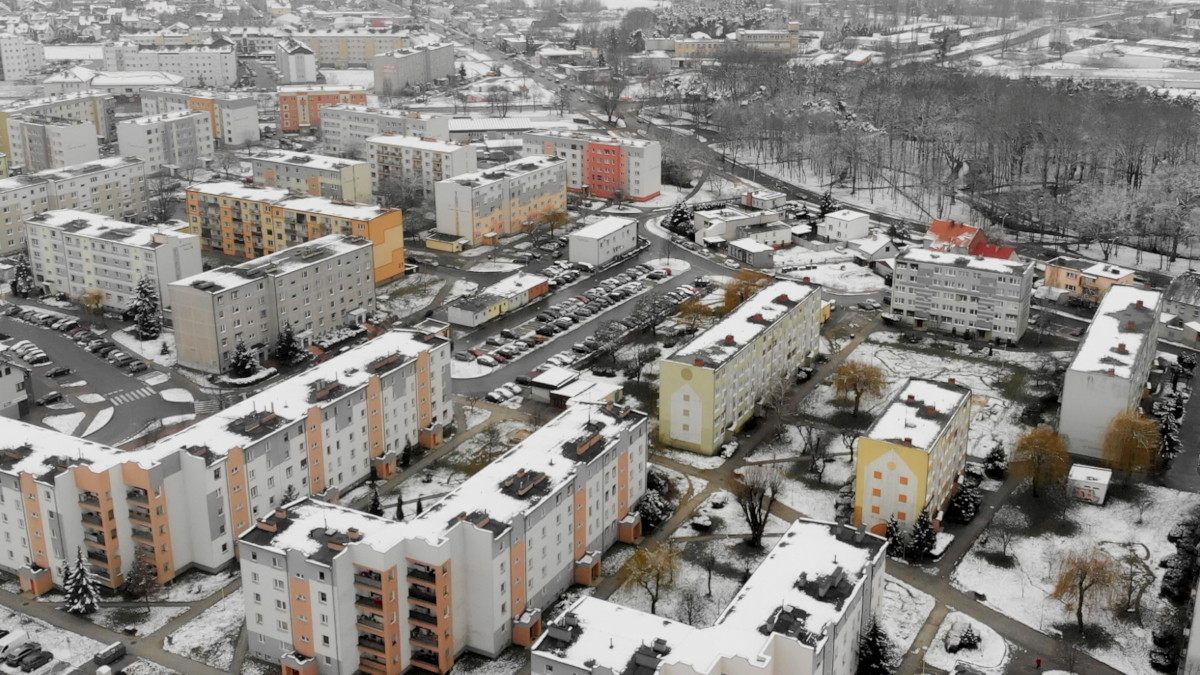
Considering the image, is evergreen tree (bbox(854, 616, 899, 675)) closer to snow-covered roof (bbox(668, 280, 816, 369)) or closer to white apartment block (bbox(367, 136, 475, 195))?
snow-covered roof (bbox(668, 280, 816, 369))

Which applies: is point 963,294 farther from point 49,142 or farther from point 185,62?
point 185,62

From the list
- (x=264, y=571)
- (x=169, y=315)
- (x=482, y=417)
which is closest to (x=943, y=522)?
(x=482, y=417)

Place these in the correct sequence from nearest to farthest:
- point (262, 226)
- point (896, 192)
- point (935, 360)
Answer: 1. point (935, 360)
2. point (262, 226)
3. point (896, 192)

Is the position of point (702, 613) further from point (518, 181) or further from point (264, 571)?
point (518, 181)

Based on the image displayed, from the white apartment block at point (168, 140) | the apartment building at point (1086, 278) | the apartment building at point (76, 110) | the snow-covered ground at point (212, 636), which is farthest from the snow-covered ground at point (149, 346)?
the apartment building at point (1086, 278)

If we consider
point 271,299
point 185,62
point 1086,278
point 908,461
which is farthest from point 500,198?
point 185,62

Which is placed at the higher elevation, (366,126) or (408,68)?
(408,68)

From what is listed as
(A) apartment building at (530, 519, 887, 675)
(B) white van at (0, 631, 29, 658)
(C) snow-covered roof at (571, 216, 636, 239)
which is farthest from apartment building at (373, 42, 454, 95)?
(A) apartment building at (530, 519, 887, 675)
